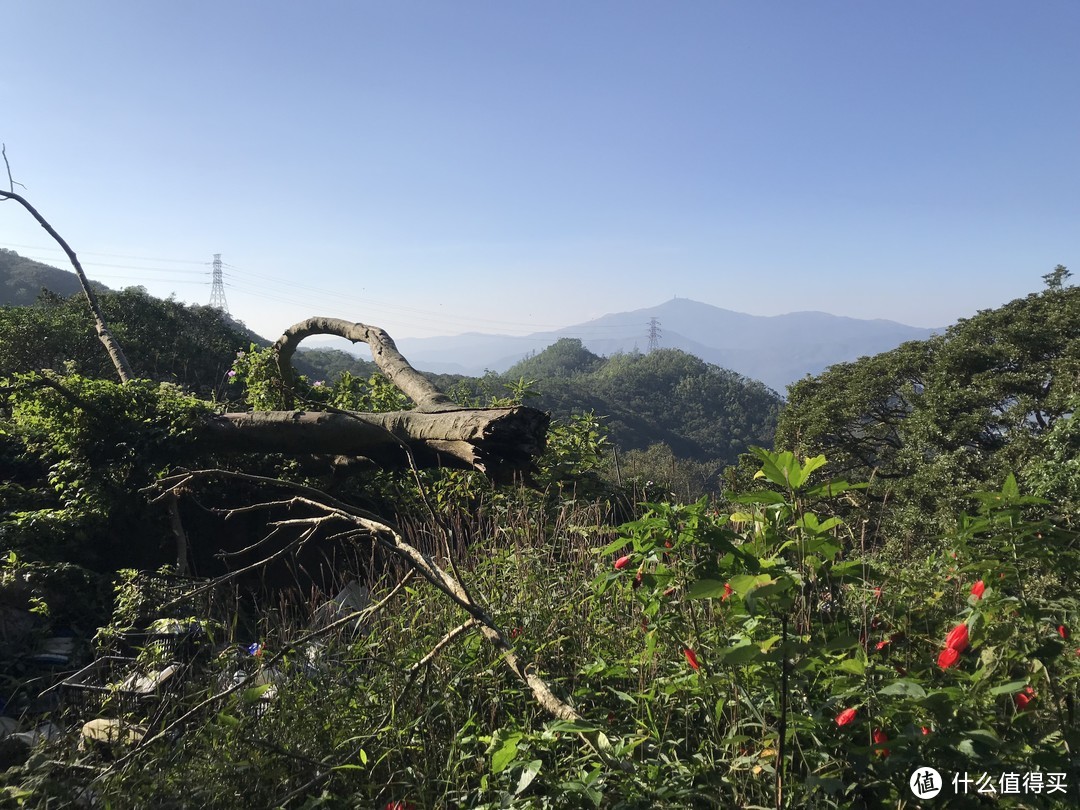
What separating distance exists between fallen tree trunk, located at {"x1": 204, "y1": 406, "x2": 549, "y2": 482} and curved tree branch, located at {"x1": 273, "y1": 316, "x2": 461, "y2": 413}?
31 centimetres

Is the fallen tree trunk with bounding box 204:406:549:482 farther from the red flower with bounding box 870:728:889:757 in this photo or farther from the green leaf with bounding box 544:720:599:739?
the red flower with bounding box 870:728:889:757

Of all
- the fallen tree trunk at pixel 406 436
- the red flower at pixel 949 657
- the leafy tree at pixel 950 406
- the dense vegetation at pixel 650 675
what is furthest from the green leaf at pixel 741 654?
the leafy tree at pixel 950 406

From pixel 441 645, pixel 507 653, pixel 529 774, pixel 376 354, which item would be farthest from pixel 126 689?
pixel 376 354

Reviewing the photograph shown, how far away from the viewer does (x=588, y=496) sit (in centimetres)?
525

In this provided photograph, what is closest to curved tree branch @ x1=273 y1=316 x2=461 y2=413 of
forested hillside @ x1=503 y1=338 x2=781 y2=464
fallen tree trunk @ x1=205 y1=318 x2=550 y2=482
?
fallen tree trunk @ x1=205 y1=318 x2=550 y2=482

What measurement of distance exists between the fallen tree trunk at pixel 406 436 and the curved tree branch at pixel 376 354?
313mm

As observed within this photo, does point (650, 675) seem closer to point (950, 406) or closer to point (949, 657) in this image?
point (949, 657)

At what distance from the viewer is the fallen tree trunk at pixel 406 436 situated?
12.3ft

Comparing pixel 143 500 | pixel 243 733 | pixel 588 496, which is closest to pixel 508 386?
pixel 588 496

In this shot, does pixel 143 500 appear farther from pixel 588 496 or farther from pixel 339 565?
pixel 588 496

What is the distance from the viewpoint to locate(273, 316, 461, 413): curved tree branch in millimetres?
4809

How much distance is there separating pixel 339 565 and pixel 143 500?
151 cm

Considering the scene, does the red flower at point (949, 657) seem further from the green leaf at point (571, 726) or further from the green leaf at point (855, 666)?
the green leaf at point (571, 726)

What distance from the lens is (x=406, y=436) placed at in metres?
4.29
